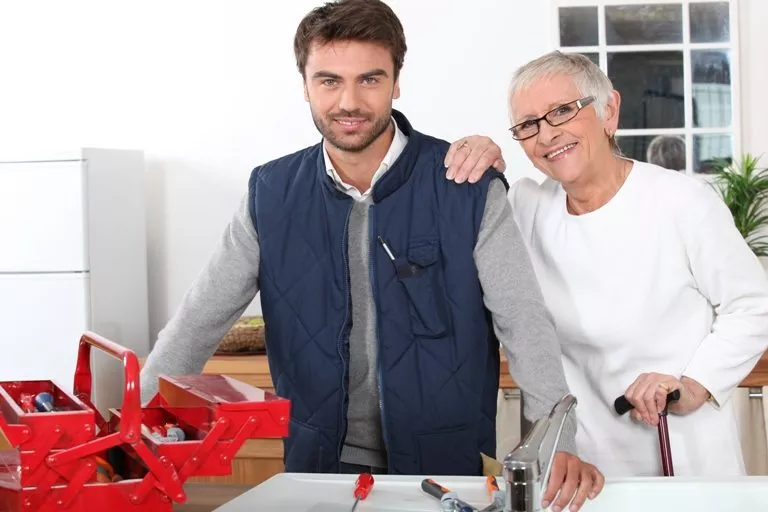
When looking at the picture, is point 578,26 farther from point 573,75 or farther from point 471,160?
point 471,160

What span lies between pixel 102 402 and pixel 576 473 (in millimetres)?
3298

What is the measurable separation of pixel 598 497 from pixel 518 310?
50cm

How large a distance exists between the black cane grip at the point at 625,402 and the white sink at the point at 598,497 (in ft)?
1.44

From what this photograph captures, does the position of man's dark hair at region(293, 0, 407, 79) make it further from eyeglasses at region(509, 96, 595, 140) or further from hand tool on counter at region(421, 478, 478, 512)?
hand tool on counter at region(421, 478, 478, 512)

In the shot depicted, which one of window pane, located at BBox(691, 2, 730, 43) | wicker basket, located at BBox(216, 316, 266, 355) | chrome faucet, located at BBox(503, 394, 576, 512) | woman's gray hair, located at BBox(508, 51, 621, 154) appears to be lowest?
wicker basket, located at BBox(216, 316, 266, 355)

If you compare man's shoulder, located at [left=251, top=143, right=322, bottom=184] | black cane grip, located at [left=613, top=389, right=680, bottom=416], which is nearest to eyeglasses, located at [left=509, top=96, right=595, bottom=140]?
man's shoulder, located at [left=251, top=143, right=322, bottom=184]

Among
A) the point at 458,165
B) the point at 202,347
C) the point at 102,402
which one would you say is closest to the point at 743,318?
the point at 458,165

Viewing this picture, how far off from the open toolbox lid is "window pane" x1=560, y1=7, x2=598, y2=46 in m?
3.20

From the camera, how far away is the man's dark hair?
2.21 m

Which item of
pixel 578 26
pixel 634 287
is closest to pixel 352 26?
pixel 634 287

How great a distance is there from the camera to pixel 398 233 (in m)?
2.27

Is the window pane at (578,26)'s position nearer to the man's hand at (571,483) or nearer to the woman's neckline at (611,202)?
the woman's neckline at (611,202)

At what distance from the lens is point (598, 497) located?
69.0 inches

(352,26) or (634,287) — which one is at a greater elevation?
(352,26)
